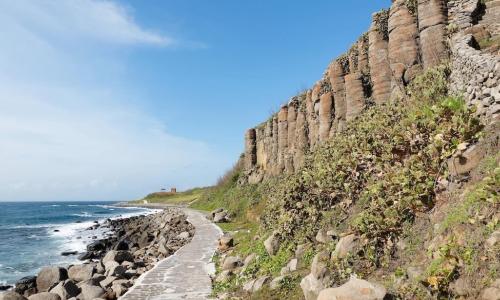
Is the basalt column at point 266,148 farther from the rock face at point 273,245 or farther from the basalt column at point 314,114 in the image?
the rock face at point 273,245

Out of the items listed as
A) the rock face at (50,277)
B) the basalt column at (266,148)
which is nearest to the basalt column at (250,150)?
the basalt column at (266,148)

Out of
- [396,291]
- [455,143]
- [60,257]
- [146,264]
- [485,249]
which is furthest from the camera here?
[60,257]

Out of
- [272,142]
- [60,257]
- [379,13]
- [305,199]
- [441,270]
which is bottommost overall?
[60,257]

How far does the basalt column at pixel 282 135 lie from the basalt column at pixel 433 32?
19224mm

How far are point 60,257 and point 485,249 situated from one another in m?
35.7

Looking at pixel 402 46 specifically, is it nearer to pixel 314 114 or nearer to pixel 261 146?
pixel 314 114

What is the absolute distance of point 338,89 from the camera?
904 inches

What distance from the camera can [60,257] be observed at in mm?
35719

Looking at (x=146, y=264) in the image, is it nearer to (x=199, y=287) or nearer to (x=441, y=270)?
(x=199, y=287)

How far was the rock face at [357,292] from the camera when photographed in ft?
23.8

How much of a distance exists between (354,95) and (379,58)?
6.50ft

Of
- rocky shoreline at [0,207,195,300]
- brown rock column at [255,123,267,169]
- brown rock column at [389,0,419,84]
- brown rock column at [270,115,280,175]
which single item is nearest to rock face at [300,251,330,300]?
rocky shoreline at [0,207,195,300]

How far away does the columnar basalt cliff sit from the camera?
10984 mm

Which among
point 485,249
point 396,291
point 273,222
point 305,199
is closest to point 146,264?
point 273,222
